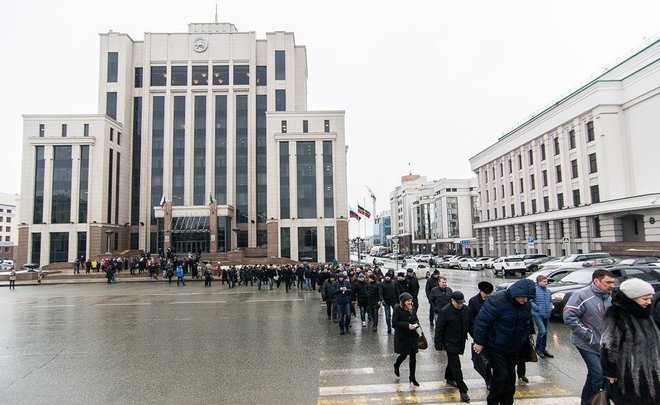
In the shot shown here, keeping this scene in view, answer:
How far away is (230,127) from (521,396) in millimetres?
57135

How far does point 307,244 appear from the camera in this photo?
169 ft

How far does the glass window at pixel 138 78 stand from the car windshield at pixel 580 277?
62.6 m

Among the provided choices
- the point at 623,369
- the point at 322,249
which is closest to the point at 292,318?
the point at 623,369

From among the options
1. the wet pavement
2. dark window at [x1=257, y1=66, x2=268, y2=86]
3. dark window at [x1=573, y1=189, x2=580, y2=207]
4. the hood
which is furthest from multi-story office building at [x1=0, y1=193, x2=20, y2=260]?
the hood

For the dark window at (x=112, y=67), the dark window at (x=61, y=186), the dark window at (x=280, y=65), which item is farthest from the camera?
the dark window at (x=280, y=65)

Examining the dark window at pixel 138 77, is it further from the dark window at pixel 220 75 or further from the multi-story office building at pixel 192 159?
the dark window at pixel 220 75

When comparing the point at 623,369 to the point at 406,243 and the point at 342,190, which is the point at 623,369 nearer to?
the point at 342,190

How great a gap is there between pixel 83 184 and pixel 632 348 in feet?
194

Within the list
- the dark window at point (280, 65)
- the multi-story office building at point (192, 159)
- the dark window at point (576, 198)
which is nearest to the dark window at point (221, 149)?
the multi-story office building at point (192, 159)

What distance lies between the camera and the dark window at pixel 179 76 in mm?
59625

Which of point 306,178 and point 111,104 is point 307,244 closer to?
point 306,178

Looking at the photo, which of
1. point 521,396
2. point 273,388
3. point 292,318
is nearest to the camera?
point 521,396

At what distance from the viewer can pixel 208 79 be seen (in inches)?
2354

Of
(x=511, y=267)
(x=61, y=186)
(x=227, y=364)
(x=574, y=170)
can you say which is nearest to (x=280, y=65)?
(x=61, y=186)
